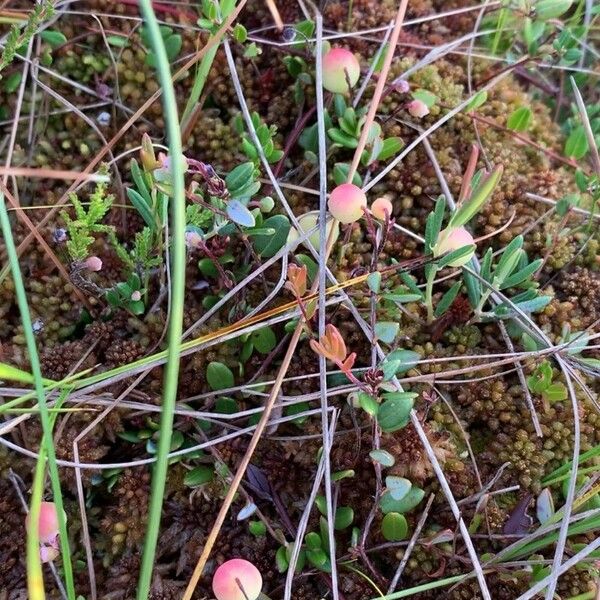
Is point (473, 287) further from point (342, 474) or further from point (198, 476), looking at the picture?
point (198, 476)

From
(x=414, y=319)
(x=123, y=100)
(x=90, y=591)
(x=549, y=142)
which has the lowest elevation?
(x=90, y=591)

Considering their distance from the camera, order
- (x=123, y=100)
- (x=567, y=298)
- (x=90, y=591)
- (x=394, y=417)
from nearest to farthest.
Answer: (x=394, y=417) < (x=90, y=591) < (x=567, y=298) < (x=123, y=100)

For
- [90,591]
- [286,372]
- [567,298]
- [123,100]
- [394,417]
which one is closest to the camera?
[394,417]

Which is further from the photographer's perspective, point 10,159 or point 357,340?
point 10,159

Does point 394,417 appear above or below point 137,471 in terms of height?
above

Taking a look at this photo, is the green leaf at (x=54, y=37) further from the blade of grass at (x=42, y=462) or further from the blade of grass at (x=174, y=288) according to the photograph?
the blade of grass at (x=174, y=288)

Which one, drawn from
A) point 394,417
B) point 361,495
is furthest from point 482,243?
point 361,495

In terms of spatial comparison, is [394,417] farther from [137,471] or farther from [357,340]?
[137,471]

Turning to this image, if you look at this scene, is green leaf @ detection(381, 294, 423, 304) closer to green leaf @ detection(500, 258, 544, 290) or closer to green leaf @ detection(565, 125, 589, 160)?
green leaf @ detection(500, 258, 544, 290)
